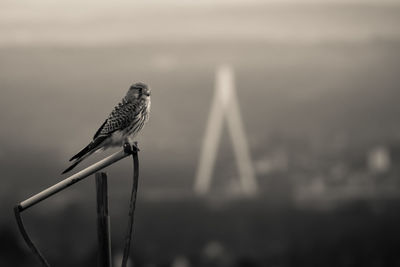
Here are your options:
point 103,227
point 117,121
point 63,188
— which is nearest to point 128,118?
point 117,121

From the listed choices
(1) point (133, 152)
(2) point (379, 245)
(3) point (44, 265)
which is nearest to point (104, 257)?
(3) point (44, 265)

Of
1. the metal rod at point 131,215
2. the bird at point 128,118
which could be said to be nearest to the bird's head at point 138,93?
the bird at point 128,118

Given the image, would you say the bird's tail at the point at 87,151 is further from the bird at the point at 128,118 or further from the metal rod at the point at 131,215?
the metal rod at the point at 131,215

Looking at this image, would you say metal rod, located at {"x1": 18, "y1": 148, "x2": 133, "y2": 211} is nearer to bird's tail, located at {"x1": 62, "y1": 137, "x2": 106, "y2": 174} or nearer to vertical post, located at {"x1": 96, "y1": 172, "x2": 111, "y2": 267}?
vertical post, located at {"x1": 96, "y1": 172, "x2": 111, "y2": 267}

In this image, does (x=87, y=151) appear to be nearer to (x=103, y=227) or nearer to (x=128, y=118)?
(x=128, y=118)

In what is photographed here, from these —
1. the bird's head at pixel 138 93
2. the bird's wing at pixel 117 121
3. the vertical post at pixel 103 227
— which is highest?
the bird's head at pixel 138 93

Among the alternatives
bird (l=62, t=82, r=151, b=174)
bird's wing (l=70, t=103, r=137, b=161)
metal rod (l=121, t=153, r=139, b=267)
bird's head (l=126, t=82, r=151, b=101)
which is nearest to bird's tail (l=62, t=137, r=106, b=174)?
bird's wing (l=70, t=103, r=137, b=161)

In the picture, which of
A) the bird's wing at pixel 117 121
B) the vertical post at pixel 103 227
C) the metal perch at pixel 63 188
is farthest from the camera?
the bird's wing at pixel 117 121
